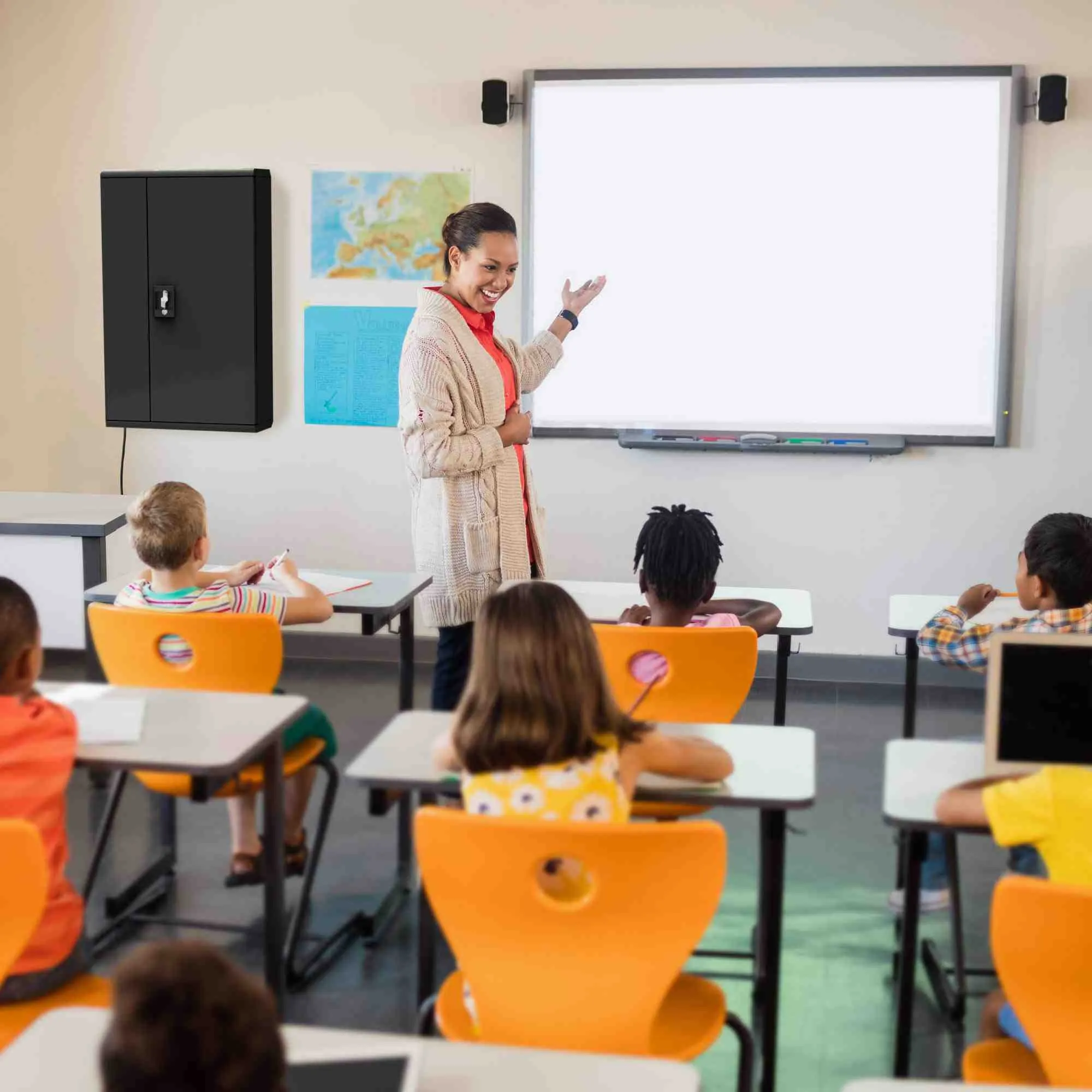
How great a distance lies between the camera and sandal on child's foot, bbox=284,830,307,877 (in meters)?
3.25

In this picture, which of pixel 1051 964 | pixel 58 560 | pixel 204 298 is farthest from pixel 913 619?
pixel 204 298

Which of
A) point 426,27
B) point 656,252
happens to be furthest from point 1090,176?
point 426,27

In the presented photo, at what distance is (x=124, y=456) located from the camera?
569 centimetres

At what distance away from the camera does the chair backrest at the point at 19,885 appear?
159 cm

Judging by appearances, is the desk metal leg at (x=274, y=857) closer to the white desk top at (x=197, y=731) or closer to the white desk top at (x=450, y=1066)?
the white desk top at (x=197, y=731)

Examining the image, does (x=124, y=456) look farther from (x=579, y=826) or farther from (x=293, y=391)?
(x=579, y=826)

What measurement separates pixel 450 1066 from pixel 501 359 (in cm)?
247

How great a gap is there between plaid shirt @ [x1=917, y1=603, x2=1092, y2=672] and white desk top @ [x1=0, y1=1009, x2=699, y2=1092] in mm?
1700

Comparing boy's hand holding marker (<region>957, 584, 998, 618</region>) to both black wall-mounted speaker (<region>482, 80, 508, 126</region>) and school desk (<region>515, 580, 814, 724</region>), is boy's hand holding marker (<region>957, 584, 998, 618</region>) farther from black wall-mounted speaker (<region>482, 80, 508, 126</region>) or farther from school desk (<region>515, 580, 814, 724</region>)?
black wall-mounted speaker (<region>482, 80, 508, 126</region>)

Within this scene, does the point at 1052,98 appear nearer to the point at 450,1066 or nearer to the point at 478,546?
the point at 478,546

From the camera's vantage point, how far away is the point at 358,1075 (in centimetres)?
120

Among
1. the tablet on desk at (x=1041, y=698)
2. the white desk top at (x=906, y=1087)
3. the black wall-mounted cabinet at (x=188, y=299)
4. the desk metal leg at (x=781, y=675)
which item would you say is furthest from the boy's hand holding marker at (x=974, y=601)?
the black wall-mounted cabinet at (x=188, y=299)

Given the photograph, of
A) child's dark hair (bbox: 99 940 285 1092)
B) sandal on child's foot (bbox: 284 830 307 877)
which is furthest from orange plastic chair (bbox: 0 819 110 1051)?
sandal on child's foot (bbox: 284 830 307 877)

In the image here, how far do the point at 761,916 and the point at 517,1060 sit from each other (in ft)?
3.26
